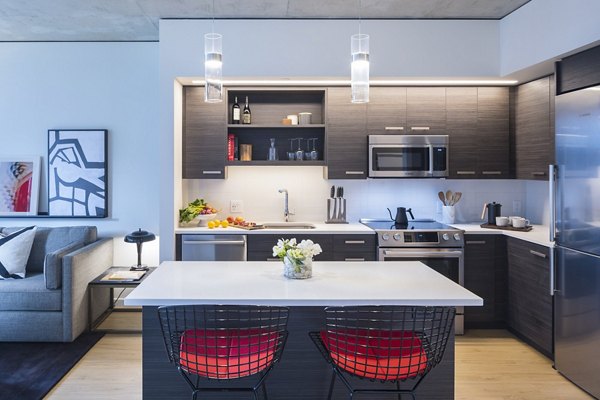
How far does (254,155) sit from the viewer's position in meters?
5.09

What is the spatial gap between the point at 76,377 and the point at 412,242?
2860 millimetres

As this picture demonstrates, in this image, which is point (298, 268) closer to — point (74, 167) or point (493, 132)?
point (493, 132)

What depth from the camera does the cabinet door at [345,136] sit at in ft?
15.5

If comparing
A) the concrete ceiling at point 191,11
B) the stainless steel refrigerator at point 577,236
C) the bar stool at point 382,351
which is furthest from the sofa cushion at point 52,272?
the stainless steel refrigerator at point 577,236

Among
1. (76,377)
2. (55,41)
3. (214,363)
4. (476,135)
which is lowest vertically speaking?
(76,377)

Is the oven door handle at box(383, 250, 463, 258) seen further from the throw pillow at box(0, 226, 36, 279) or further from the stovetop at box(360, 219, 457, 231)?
the throw pillow at box(0, 226, 36, 279)

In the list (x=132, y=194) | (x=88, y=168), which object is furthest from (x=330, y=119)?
(x=88, y=168)

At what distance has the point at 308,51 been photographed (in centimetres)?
446

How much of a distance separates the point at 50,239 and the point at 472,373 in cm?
392

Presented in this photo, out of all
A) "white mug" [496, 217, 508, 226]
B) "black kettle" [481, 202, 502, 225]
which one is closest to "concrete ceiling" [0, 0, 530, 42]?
"black kettle" [481, 202, 502, 225]

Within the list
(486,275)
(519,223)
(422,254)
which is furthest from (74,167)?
(519,223)

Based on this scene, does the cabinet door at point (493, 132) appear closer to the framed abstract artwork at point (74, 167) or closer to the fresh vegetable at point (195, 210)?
the fresh vegetable at point (195, 210)

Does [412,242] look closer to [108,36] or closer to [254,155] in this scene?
[254,155]

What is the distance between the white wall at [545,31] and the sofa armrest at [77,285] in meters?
4.02
